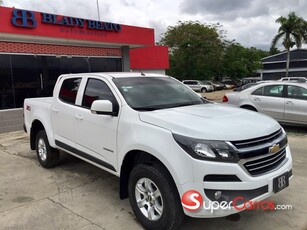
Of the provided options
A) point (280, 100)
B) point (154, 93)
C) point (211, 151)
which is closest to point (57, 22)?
point (280, 100)

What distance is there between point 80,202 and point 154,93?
6.03 ft

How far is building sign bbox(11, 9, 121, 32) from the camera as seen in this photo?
424 inches

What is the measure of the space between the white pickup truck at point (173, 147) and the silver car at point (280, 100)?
5100 millimetres

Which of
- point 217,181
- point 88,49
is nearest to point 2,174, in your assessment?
point 217,181

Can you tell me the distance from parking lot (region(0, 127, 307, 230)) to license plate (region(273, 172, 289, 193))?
0.54m

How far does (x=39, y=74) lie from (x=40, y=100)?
6920 millimetres

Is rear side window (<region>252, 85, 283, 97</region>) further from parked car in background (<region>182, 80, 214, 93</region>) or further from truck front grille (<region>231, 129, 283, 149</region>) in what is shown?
parked car in background (<region>182, 80, 214, 93</region>)

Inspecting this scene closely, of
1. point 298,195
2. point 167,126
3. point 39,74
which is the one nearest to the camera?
point 167,126

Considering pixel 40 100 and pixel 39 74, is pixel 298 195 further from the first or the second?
pixel 39 74

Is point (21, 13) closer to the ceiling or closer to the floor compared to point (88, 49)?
closer to the ceiling

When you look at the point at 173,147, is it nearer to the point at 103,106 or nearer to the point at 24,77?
the point at 103,106

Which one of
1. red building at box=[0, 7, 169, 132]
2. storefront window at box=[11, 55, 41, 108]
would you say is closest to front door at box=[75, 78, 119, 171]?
red building at box=[0, 7, 169, 132]

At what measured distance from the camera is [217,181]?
294 cm

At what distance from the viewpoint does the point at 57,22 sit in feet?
39.0
